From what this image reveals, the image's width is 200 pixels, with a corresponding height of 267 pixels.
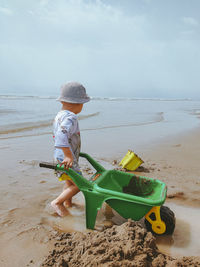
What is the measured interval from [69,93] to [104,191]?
3.30 feet

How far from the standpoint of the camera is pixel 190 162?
4379 mm

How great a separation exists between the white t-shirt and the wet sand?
633 mm

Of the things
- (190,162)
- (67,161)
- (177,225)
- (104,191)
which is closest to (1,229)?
(67,161)

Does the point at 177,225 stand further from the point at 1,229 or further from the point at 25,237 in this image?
the point at 1,229

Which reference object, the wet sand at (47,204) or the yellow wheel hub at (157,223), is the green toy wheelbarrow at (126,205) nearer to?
the yellow wheel hub at (157,223)

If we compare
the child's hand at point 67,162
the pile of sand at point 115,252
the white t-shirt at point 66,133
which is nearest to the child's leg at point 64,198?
the white t-shirt at point 66,133

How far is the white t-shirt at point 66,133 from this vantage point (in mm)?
2244

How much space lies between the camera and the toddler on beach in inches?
88.7

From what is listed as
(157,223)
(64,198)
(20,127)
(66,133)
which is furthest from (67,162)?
(20,127)

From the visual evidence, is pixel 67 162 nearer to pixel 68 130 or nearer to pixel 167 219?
pixel 68 130

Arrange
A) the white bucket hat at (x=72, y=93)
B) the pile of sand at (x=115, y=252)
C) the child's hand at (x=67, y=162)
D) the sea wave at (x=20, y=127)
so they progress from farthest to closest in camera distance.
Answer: the sea wave at (x=20, y=127)
the white bucket hat at (x=72, y=93)
the child's hand at (x=67, y=162)
the pile of sand at (x=115, y=252)

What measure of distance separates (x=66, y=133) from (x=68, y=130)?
0.04 metres

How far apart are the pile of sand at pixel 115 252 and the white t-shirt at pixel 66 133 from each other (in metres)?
0.84

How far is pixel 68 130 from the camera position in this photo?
227cm
